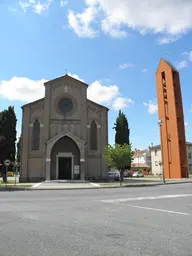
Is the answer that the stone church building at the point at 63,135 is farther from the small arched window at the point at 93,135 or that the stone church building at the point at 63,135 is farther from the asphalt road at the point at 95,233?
the asphalt road at the point at 95,233

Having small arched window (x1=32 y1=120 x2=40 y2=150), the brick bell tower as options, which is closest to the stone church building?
small arched window (x1=32 y1=120 x2=40 y2=150)

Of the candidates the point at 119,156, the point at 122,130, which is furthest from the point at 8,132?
the point at 122,130

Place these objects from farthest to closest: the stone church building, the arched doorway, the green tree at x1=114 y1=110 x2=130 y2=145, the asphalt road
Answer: the green tree at x1=114 y1=110 x2=130 y2=145 < the arched doorway < the stone church building < the asphalt road

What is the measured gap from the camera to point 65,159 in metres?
33.4

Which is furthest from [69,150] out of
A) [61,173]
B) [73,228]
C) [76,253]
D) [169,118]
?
[76,253]

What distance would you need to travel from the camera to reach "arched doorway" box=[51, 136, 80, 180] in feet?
107

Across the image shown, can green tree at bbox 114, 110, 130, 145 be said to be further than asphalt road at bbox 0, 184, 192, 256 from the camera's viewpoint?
Yes

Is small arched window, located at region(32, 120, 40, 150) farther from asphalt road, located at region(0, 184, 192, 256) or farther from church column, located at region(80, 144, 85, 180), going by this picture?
asphalt road, located at region(0, 184, 192, 256)

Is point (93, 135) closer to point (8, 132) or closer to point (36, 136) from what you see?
point (36, 136)

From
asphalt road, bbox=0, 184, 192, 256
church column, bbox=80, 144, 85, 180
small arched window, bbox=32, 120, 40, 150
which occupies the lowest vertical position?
asphalt road, bbox=0, 184, 192, 256

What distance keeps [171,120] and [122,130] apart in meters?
10.8

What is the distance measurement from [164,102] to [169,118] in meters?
3.31

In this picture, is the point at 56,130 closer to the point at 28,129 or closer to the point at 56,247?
the point at 28,129

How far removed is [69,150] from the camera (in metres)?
33.5
